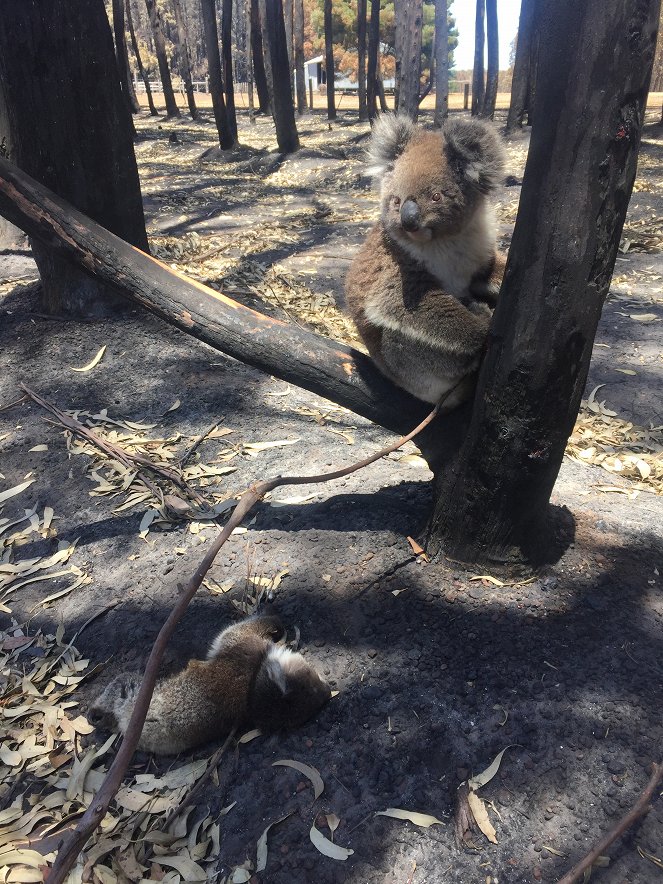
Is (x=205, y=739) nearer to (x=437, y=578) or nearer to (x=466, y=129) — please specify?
(x=437, y=578)

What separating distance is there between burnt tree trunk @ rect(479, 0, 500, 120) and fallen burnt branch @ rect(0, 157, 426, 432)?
1321 cm

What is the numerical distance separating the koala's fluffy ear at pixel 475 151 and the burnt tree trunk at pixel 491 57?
42.1ft

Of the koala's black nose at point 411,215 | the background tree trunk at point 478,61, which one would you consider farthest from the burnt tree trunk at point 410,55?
the koala's black nose at point 411,215

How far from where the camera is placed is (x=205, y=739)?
6.56 feet

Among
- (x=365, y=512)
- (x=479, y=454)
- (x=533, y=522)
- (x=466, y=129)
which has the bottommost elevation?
(x=365, y=512)

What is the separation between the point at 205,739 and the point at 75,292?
3.38 meters

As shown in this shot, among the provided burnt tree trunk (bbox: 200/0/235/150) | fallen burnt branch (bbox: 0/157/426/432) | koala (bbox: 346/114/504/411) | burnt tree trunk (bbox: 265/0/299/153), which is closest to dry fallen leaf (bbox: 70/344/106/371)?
fallen burnt branch (bbox: 0/157/426/432)

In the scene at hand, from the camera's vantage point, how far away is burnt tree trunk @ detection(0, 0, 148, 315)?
3830 millimetres

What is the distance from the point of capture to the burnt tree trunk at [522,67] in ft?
39.0

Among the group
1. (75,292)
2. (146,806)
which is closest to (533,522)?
(146,806)

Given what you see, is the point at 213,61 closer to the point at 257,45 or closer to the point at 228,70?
the point at 228,70

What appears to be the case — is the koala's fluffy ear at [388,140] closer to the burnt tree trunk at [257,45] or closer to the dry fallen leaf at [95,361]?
the dry fallen leaf at [95,361]

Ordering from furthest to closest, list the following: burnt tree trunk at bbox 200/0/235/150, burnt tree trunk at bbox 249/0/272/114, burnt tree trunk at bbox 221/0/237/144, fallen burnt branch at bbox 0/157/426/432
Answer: burnt tree trunk at bbox 249/0/272/114
burnt tree trunk at bbox 221/0/237/144
burnt tree trunk at bbox 200/0/235/150
fallen burnt branch at bbox 0/157/426/432

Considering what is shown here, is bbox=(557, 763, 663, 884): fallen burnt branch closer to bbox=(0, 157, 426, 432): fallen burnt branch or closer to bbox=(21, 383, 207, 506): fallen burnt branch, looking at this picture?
bbox=(0, 157, 426, 432): fallen burnt branch
